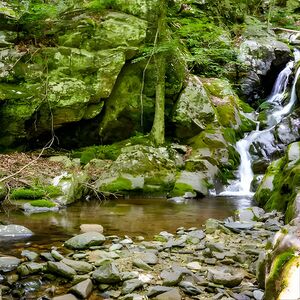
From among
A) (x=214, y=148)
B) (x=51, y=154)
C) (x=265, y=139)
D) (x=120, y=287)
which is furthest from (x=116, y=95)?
(x=120, y=287)

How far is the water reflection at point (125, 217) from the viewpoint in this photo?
6832 millimetres

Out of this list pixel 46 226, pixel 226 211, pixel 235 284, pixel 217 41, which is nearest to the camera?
pixel 235 284

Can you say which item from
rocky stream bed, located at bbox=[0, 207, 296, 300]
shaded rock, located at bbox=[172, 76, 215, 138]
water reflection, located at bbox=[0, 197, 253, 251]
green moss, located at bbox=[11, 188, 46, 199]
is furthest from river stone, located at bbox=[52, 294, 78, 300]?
shaded rock, located at bbox=[172, 76, 215, 138]

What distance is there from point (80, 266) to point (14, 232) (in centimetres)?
220

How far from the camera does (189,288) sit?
13.6 feet

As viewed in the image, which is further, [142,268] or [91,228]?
[91,228]

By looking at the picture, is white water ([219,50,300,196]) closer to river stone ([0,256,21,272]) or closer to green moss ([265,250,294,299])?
river stone ([0,256,21,272])

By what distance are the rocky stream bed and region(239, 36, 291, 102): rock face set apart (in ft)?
43.9

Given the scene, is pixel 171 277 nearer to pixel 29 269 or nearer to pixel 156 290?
pixel 156 290

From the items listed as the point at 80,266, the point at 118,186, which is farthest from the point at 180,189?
the point at 80,266

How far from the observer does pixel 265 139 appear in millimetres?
14617

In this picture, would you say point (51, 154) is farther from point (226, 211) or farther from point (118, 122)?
point (226, 211)

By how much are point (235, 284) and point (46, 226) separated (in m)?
4.07

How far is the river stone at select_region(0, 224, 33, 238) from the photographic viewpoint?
6285mm
